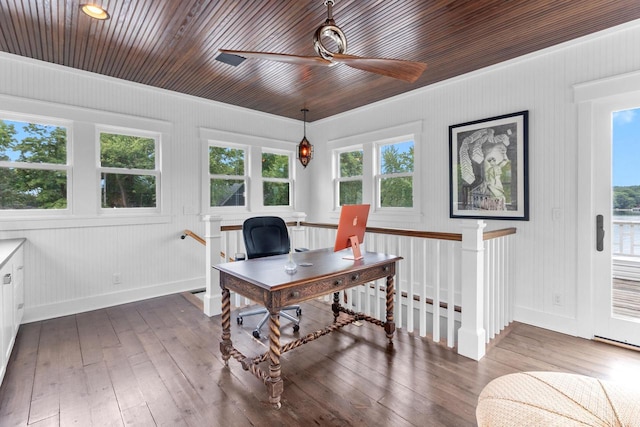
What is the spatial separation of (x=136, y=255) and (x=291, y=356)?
267 centimetres

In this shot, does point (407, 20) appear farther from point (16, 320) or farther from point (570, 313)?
point (16, 320)

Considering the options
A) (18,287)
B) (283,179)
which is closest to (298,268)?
(18,287)

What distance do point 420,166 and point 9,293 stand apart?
439 centimetres

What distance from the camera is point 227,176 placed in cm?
494

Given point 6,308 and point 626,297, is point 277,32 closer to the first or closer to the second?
point 6,308

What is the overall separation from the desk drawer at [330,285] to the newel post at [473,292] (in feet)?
2.05

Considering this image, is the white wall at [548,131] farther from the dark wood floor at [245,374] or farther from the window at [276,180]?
the window at [276,180]

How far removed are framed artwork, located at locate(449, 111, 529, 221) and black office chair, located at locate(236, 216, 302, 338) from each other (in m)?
2.13

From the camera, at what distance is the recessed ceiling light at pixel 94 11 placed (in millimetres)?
2381

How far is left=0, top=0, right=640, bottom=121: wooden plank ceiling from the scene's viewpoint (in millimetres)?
2408

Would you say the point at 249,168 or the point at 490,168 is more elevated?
the point at 249,168

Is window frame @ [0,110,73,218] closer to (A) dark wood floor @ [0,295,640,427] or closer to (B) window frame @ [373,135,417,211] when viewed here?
(A) dark wood floor @ [0,295,640,427]

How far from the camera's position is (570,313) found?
2.97 m

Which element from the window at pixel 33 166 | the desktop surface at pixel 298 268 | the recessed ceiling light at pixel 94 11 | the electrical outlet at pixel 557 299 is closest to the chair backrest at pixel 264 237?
the desktop surface at pixel 298 268
